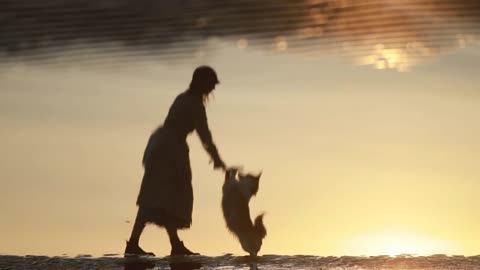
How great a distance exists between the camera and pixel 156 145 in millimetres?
13328

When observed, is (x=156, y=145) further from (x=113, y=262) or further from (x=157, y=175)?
(x=113, y=262)

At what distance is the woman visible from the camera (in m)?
13.1

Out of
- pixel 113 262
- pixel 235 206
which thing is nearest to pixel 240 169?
pixel 235 206

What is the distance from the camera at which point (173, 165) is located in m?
13.4

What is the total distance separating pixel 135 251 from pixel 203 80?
188cm

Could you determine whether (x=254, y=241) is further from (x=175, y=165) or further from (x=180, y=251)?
(x=175, y=165)

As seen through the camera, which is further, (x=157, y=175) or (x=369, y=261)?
(x=157, y=175)

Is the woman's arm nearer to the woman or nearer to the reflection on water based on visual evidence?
the woman

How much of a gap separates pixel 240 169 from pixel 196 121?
69 cm

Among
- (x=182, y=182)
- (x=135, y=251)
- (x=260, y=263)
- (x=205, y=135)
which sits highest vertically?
(x=205, y=135)

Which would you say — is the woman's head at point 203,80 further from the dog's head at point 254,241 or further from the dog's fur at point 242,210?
the dog's head at point 254,241

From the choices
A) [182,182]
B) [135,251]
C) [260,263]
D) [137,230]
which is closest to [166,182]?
[182,182]

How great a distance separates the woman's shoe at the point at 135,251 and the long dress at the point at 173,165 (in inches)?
16.3

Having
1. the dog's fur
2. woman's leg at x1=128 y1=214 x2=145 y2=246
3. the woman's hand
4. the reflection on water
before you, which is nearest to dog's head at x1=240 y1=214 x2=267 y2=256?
the dog's fur
